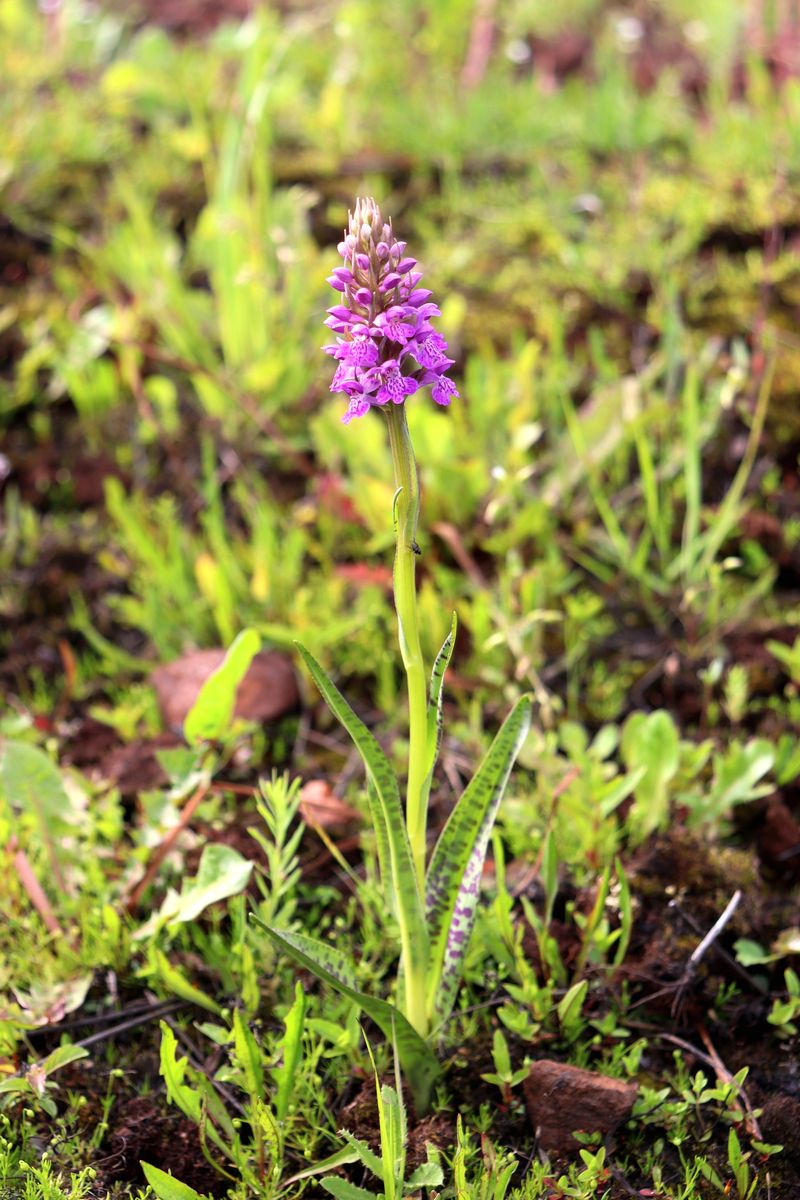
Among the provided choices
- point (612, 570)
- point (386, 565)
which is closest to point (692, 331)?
point (612, 570)

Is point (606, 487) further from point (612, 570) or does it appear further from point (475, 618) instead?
point (475, 618)

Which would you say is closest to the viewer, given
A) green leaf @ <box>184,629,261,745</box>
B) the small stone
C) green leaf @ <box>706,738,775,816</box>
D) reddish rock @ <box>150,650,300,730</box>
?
green leaf @ <box>184,629,261,745</box>

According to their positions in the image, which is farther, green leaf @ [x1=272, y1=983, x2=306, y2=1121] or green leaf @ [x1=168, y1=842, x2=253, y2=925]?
green leaf @ [x1=168, y1=842, x2=253, y2=925]

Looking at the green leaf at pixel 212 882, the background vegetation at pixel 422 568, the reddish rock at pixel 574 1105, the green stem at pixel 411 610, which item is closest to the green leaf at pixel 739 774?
the background vegetation at pixel 422 568

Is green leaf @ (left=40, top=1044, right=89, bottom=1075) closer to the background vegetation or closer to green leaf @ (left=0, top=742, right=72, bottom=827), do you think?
the background vegetation

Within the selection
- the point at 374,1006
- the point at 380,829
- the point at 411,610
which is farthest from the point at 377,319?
the point at 374,1006

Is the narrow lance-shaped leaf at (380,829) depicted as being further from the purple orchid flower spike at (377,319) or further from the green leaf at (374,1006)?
the purple orchid flower spike at (377,319)

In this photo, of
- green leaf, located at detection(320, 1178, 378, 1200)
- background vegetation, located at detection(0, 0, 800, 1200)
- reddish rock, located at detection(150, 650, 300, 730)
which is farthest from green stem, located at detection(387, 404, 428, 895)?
reddish rock, located at detection(150, 650, 300, 730)
